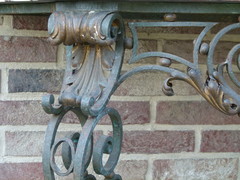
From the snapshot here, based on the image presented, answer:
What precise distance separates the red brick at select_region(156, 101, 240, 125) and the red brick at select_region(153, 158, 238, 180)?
10 cm

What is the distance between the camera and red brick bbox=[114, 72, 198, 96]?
1188mm

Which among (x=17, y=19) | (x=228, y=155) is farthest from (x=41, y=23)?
(x=228, y=155)

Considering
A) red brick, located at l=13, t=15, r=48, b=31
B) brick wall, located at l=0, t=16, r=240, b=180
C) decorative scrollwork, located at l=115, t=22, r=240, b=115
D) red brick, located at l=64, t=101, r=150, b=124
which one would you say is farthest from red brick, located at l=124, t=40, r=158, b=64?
decorative scrollwork, located at l=115, t=22, r=240, b=115

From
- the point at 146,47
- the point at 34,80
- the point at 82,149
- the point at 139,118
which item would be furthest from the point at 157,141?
the point at 82,149

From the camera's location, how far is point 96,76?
83cm

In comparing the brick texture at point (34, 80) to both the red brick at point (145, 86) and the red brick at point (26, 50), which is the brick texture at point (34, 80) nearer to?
the red brick at point (26, 50)

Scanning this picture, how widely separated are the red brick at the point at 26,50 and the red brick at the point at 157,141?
0.90 ft

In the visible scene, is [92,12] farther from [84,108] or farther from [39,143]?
[39,143]

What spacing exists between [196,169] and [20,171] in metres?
0.45

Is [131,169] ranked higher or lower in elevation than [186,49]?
lower

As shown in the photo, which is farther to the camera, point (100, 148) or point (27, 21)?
point (27, 21)

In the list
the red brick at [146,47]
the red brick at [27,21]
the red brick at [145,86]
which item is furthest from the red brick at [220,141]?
the red brick at [27,21]

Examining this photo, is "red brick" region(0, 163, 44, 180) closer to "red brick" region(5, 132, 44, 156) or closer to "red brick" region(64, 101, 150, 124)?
"red brick" region(5, 132, 44, 156)

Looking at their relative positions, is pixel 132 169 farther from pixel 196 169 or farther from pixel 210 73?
pixel 210 73
